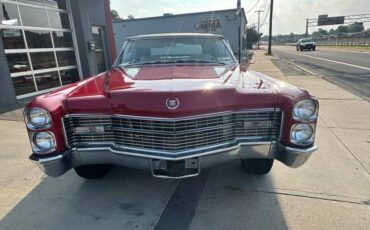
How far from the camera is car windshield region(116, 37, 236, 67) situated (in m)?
3.50

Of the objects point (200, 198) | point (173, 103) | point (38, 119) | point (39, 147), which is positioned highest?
point (173, 103)

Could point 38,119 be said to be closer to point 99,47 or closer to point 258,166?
point 258,166

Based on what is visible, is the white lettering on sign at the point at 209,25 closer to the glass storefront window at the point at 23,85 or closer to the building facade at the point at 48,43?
the building facade at the point at 48,43

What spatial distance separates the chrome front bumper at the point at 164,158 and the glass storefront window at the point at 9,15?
6.30 metres

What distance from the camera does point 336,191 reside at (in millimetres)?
2846

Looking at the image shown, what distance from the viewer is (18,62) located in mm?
7316

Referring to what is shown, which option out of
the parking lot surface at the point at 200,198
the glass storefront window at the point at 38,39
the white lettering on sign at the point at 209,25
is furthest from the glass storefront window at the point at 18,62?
the white lettering on sign at the point at 209,25

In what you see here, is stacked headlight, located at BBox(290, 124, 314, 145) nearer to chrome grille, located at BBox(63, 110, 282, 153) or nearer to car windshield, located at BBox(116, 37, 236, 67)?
chrome grille, located at BBox(63, 110, 282, 153)

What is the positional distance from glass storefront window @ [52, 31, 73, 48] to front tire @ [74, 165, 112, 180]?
7320 mm

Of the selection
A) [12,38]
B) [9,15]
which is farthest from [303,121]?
[9,15]

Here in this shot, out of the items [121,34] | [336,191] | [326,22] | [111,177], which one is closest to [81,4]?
[111,177]

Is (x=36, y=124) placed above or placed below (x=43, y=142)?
above

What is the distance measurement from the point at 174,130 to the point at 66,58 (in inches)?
343

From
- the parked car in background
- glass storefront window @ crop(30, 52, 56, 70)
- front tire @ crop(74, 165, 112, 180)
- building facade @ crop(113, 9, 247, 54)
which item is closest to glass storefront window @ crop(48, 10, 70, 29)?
glass storefront window @ crop(30, 52, 56, 70)
